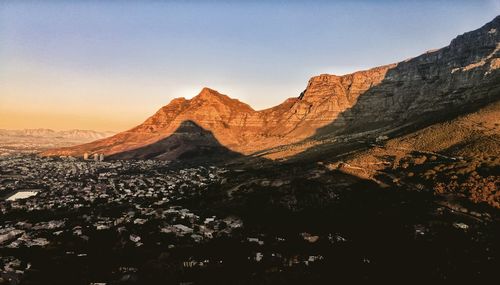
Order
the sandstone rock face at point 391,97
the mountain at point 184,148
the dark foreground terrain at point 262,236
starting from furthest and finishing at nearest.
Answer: the mountain at point 184,148, the sandstone rock face at point 391,97, the dark foreground terrain at point 262,236

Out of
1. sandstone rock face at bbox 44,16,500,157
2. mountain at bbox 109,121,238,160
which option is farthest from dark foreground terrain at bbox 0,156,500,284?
mountain at bbox 109,121,238,160

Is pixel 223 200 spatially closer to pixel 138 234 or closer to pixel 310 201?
pixel 310 201

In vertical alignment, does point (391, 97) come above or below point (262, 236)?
above

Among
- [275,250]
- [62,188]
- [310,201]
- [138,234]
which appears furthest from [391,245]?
[62,188]

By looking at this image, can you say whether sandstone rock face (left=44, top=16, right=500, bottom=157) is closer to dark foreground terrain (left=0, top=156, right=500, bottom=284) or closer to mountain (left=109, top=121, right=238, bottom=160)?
mountain (left=109, top=121, right=238, bottom=160)

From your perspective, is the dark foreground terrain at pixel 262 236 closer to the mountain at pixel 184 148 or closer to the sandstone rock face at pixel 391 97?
the sandstone rock face at pixel 391 97

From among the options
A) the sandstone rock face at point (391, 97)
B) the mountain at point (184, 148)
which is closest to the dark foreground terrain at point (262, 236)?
the sandstone rock face at point (391, 97)

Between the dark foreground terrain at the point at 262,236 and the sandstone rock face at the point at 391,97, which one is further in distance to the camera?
the sandstone rock face at the point at 391,97

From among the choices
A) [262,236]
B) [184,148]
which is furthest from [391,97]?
[262,236]

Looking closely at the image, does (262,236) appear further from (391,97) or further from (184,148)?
(184,148)
